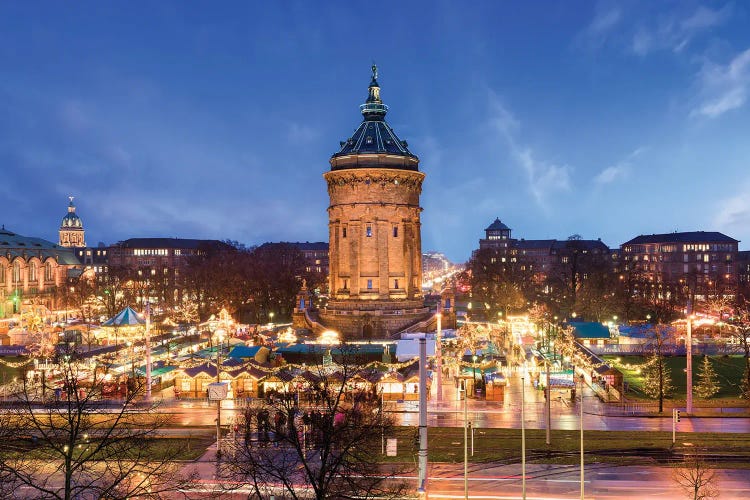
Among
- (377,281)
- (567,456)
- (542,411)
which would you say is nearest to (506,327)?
(377,281)

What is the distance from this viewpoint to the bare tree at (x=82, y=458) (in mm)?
22062

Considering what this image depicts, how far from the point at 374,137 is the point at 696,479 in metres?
65.0

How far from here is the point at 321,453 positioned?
2392 cm

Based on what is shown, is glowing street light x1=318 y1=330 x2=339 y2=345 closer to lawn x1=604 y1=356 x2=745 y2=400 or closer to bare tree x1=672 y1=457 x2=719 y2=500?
lawn x1=604 y1=356 x2=745 y2=400

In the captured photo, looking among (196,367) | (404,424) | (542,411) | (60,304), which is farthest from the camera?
(60,304)

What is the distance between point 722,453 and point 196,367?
4068 centimetres

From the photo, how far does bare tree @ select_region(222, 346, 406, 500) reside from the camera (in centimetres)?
2377

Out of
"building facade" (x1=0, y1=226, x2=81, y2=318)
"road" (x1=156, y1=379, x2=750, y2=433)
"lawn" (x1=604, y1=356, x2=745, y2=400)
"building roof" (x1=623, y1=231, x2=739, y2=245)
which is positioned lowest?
"road" (x1=156, y1=379, x2=750, y2=433)

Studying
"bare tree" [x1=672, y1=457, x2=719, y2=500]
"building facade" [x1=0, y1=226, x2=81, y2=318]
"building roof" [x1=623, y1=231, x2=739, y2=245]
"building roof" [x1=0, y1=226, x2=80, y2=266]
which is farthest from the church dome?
"building roof" [x1=623, y1=231, x2=739, y2=245]

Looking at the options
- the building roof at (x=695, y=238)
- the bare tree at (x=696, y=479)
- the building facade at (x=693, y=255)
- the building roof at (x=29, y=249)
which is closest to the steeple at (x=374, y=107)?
the bare tree at (x=696, y=479)

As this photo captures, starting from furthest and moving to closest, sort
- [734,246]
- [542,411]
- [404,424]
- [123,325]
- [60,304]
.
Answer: [734,246], [60,304], [123,325], [542,411], [404,424]

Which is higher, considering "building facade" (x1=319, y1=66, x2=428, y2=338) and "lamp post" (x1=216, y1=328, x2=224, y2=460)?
"building facade" (x1=319, y1=66, x2=428, y2=338)

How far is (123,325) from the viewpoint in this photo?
71688mm

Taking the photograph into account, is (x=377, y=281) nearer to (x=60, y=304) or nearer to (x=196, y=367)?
(x=196, y=367)
